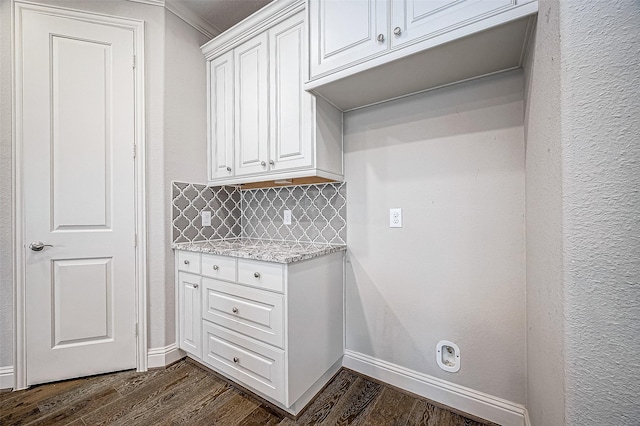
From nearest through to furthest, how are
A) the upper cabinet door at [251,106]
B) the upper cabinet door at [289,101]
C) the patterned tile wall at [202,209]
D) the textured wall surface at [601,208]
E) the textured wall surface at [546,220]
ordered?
the textured wall surface at [601,208] → the textured wall surface at [546,220] → the upper cabinet door at [289,101] → the upper cabinet door at [251,106] → the patterned tile wall at [202,209]

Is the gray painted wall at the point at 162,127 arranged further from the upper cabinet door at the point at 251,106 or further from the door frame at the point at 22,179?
the upper cabinet door at the point at 251,106

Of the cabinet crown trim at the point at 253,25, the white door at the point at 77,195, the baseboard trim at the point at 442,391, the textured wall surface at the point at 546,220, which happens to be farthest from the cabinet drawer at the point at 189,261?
the textured wall surface at the point at 546,220

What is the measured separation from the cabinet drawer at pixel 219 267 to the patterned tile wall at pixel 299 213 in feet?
1.88

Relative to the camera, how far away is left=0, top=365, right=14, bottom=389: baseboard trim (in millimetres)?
1672

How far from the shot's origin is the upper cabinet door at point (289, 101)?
165cm

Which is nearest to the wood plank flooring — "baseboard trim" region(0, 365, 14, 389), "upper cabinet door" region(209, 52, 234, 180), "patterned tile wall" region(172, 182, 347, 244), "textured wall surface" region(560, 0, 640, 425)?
"baseboard trim" region(0, 365, 14, 389)

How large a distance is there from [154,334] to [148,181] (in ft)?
3.68

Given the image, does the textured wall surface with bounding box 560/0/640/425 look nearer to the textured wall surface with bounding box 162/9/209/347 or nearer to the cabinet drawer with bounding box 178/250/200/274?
the cabinet drawer with bounding box 178/250/200/274

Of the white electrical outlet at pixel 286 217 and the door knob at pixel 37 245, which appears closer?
the door knob at pixel 37 245

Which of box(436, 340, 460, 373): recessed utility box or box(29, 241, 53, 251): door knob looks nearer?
box(436, 340, 460, 373): recessed utility box

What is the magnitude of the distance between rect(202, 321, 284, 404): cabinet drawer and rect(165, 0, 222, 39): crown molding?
2.31m

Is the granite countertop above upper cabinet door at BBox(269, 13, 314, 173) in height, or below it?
below

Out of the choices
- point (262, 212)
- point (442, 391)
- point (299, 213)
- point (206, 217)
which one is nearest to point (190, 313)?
point (206, 217)

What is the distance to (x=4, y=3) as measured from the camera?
168cm
